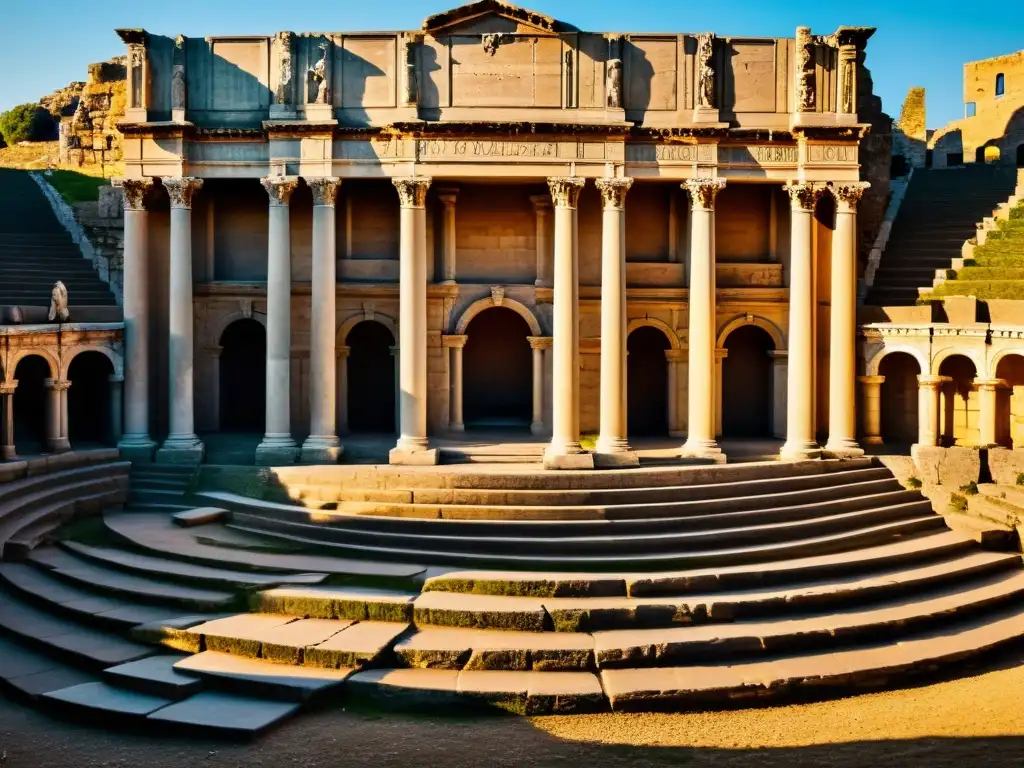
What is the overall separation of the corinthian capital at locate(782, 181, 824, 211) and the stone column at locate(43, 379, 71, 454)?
61.7 ft

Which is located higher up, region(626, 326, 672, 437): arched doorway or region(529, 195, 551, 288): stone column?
region(529, 195, 551, 288): stone column

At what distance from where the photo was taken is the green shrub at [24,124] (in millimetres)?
66250

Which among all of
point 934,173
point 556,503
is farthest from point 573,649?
point 934,173

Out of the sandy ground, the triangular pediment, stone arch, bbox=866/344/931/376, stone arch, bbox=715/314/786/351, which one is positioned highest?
the triangular pediment

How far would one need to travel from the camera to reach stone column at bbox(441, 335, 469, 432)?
27.4 metres

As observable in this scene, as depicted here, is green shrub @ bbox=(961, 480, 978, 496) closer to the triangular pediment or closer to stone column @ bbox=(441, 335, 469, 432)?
stone column @ bbox=(441, 335, 469, 432)

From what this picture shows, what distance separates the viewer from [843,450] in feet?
81.0

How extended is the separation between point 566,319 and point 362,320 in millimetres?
6680

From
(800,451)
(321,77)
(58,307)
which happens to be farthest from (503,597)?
(58,307)

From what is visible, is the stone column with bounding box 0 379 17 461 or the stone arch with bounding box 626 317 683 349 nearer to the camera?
the stone column with bounding box 0 379 17 461

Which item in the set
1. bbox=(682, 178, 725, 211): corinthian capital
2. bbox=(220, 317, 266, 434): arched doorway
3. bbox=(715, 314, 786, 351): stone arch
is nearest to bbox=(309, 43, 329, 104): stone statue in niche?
bbox=(220, 317, 266, 434): arched doorway

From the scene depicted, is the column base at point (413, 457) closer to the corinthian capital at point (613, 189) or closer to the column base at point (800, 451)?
the corinthian capital at point (613, 189)

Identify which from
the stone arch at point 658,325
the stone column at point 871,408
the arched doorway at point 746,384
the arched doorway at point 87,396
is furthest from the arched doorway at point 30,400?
the stone column at point 871,408

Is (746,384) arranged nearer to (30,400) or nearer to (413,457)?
(413,457)
